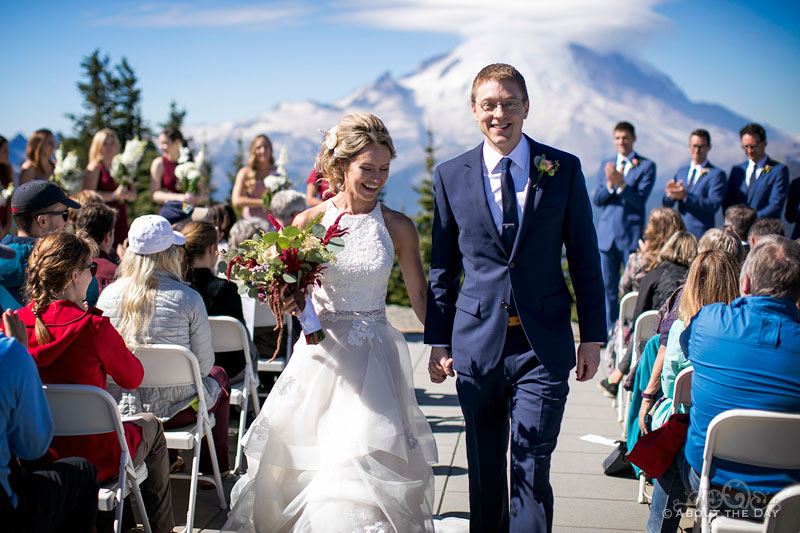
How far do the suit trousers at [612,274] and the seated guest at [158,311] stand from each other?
5.82 m

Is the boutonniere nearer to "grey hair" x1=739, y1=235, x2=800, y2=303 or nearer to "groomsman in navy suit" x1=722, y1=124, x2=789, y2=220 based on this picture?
"grey hair" x1=739, y1=235, x2=800, y2=303

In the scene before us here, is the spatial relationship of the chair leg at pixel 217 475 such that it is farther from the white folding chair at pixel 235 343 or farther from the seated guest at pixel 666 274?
the seated guest at pixel 666 274

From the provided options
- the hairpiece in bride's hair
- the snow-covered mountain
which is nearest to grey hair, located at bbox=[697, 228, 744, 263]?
the hairpiece in bride's hair

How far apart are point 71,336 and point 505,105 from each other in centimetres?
230

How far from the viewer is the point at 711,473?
10.4 feet

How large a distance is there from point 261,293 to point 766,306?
2305 millimetres

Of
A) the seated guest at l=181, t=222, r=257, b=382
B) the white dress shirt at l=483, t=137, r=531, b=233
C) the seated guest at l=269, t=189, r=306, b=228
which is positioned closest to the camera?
the white dress shirt at l=483, t=137, r=531, b=233

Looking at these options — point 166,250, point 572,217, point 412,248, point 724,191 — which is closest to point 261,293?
point 412,248

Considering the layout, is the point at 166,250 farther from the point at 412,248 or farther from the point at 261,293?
the point at 412,248

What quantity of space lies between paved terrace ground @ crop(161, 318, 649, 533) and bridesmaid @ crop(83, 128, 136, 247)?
400cm

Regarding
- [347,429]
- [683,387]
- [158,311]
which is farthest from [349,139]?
[683,387]

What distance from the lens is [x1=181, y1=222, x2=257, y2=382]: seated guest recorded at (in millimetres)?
5270

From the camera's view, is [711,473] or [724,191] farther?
[724,191]

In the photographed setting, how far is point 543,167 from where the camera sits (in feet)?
10.6
